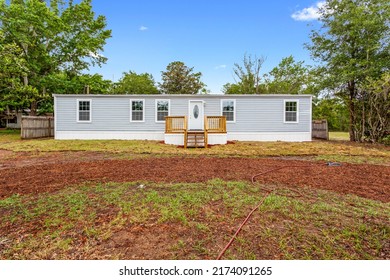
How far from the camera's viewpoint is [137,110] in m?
12.1

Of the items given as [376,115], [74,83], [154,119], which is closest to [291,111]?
[376,115]

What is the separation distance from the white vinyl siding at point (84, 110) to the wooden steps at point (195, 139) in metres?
6.43

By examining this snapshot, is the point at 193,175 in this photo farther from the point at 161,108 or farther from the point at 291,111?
the point at 291,111

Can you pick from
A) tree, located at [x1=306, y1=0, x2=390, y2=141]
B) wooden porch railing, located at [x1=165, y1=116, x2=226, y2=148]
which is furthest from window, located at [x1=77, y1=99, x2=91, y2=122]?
tree, located at [x1=306, y1=0, x2=390, y2=141]

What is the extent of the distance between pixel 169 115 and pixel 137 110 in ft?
6.17

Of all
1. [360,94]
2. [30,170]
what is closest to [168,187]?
[30,170]

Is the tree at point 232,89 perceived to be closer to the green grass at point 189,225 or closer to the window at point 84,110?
the window at point 84,110

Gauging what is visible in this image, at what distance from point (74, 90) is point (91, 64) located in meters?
3.64

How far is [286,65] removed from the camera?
86.8 ft

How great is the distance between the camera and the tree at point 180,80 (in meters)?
30.4

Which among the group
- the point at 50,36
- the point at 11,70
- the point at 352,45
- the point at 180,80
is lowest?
the point at 11,70

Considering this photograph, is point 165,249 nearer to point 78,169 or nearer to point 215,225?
point 215,225

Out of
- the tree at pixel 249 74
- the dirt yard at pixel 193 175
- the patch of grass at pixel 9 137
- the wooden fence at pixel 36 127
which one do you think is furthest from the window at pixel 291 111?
the wooden fence at pixel 36 127
